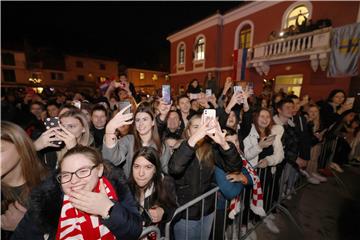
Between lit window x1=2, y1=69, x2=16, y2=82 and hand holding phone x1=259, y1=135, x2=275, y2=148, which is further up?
lit window x1=2, y1=69, x2=16, y2=82

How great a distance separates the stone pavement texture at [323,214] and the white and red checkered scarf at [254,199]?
54 centimetres

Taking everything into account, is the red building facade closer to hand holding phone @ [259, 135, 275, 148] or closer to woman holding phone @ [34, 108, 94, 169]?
hand holding phone @ [259, 135, 275, 148]

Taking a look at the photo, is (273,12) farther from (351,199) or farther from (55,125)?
(55,125)

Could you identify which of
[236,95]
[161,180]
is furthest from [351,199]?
[161,180]

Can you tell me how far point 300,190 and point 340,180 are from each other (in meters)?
1.25

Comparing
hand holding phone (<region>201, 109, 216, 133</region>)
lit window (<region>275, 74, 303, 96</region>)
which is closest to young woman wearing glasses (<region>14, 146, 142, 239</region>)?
hand holding phone (<region>201, 109, 216, 133</region>)

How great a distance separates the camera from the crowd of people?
130cm

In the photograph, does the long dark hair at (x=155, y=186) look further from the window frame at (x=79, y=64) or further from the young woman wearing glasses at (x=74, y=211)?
the window frame at (x=79, y=64)

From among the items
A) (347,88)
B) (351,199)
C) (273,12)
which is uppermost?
(273,12)

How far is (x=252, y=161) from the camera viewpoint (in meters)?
2.99

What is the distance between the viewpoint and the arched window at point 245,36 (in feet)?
43.7

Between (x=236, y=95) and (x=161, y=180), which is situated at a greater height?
(x=236, y=95)

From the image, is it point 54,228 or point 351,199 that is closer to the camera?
point 54,228

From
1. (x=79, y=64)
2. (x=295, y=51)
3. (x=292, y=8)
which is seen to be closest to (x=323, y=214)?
(x=295, y=51)
